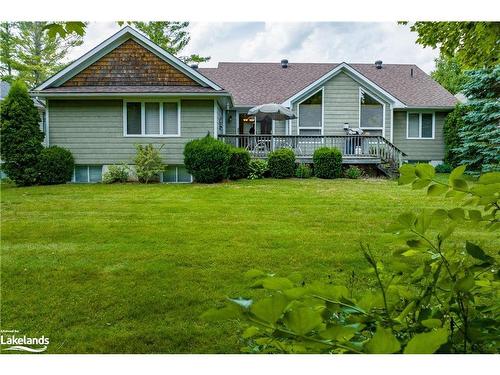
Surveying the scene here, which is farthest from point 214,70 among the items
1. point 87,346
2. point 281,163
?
point 87,346

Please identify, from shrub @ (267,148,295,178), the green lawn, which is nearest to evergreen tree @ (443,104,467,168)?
shrub @ (267,148,295,178)

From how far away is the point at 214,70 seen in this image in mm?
14094

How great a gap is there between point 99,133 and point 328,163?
5418 mm

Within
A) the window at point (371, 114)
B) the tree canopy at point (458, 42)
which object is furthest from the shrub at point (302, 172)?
the tree canopy at point (458, 42)

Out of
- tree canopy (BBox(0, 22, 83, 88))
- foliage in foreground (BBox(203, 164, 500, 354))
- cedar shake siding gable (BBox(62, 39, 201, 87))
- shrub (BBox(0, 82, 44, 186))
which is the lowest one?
foliage in foreground (BBox(203, 164, 500, 354))

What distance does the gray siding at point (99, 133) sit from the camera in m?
9.90

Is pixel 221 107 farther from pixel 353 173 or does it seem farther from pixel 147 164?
pixel 353 173

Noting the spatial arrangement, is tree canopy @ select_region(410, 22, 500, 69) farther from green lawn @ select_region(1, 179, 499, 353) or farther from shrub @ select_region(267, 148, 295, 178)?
shrub @ select_region(267, 148, 295, 178)

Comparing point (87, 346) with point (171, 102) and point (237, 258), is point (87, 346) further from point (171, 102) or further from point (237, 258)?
point (171, 102)

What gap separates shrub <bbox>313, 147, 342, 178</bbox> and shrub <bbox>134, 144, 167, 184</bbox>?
357 cm

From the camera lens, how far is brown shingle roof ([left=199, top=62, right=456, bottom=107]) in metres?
13.1

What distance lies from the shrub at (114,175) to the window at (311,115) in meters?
5.47
